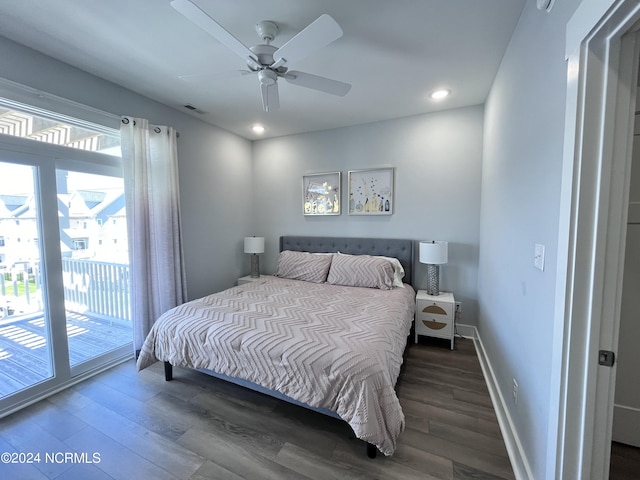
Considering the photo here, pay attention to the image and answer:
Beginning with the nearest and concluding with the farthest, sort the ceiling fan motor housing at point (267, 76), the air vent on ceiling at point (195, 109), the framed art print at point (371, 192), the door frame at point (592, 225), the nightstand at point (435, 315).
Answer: the door frame at point (592, 225) < the ceiling fan motor housing at point (267, 76) < the nightstand at point (435, 315) < the air vent on ceiling at point (195, 109) < the framed art print at point (371, 192)

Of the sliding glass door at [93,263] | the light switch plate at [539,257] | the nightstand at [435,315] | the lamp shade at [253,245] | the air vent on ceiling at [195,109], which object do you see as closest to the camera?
the light switch plate at [539,257]

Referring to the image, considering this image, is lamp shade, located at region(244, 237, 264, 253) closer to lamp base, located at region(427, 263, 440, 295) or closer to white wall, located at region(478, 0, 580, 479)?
lamp base, located at region(427, 263, 440, 295)

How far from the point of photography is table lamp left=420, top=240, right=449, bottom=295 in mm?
2814

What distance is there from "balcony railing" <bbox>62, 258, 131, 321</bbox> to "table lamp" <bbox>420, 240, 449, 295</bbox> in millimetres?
3195

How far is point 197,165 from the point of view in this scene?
10.6 ft

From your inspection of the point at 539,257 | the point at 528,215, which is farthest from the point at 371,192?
the point at 539,257

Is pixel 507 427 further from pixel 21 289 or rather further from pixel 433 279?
pixel 21 289

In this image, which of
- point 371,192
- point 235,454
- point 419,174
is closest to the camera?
point 235,454

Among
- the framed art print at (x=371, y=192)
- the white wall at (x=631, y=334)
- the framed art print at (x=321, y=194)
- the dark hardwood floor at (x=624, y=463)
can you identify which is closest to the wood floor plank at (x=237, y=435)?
the dark hardwood floor at (x=624, y=463)

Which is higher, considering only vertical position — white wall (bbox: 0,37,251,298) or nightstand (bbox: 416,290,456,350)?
white wall (bbox: 0,37,251,298)

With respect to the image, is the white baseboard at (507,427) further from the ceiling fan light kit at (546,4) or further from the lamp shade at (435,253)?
the ceiling fan light kit at (546,4)

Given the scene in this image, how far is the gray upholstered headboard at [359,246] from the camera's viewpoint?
3203 millimetres

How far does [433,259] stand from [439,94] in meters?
1.70

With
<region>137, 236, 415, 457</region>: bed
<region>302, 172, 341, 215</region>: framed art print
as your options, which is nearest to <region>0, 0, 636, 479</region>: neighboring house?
<region>302, 172, 341, 215</region>: framed art print
